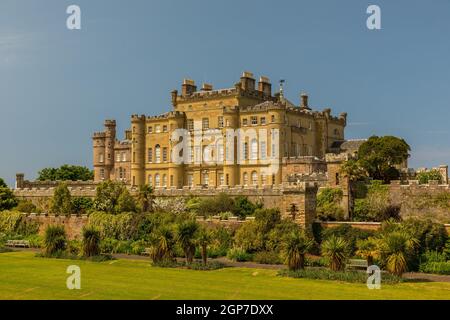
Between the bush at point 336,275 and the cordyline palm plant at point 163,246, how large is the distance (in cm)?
666

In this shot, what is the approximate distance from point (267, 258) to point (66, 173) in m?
50.4

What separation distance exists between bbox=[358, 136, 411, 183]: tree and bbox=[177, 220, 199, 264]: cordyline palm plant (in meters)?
17.7

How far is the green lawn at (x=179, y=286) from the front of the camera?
2550 centimetres

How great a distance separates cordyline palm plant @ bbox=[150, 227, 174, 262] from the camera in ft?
117

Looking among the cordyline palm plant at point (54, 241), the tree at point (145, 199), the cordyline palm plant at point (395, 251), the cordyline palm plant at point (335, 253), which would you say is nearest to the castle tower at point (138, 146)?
the tree at point (145, 199)

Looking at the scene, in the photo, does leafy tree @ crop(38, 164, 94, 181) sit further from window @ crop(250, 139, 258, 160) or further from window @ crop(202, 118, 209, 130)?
window @ crop(250, 139, 258, 160)

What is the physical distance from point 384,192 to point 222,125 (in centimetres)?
2182

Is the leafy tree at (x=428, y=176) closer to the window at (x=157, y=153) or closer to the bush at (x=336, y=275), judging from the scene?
the bush at (x=336, y=275)

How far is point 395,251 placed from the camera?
1214 inches

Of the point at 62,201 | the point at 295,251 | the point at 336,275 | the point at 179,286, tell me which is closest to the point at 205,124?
the point at 62,201

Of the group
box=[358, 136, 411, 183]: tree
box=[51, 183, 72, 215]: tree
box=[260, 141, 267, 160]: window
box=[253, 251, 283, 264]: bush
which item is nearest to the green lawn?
box=[253, 251, 283, 264]: bush

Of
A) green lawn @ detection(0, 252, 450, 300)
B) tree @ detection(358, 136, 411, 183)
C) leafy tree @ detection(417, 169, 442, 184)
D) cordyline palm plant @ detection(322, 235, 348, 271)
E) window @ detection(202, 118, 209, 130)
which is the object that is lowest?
green lawn @ detection(0, 252, 450, 300)
